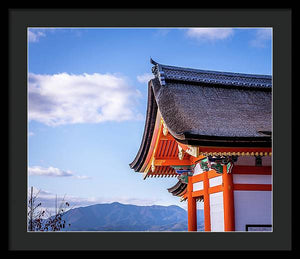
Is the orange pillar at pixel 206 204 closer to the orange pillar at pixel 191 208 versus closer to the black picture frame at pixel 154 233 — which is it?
the orange pillar at pixel 191 208

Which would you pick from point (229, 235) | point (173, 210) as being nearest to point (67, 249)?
point (229, 235)

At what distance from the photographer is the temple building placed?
6.66 metres

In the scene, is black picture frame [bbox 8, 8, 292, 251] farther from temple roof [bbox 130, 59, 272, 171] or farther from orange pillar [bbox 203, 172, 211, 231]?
orange pillar [bbox 203, 172, 211, 231]

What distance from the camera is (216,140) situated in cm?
648

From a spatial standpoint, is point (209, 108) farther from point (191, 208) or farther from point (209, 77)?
point (191, 208)

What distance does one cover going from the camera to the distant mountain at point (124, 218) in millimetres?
40828

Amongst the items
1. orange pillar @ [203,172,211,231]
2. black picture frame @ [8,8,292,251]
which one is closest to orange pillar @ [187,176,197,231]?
orange pillar @ [203,172,211,231]

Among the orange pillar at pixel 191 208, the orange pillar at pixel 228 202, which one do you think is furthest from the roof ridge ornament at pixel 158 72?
the orange pillar at pixel 228 202

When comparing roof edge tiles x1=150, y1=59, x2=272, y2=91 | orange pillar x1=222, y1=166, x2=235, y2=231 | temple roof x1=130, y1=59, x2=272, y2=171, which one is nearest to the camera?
temple roof x1=130, y1=59, x2=272, y2=171

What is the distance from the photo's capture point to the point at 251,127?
7.29 meters

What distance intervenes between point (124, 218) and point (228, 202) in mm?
39552

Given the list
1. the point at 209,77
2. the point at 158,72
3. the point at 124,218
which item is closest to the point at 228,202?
the point at 158,72

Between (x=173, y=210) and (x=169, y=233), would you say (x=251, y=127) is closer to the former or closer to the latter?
(x=169, y=233)
